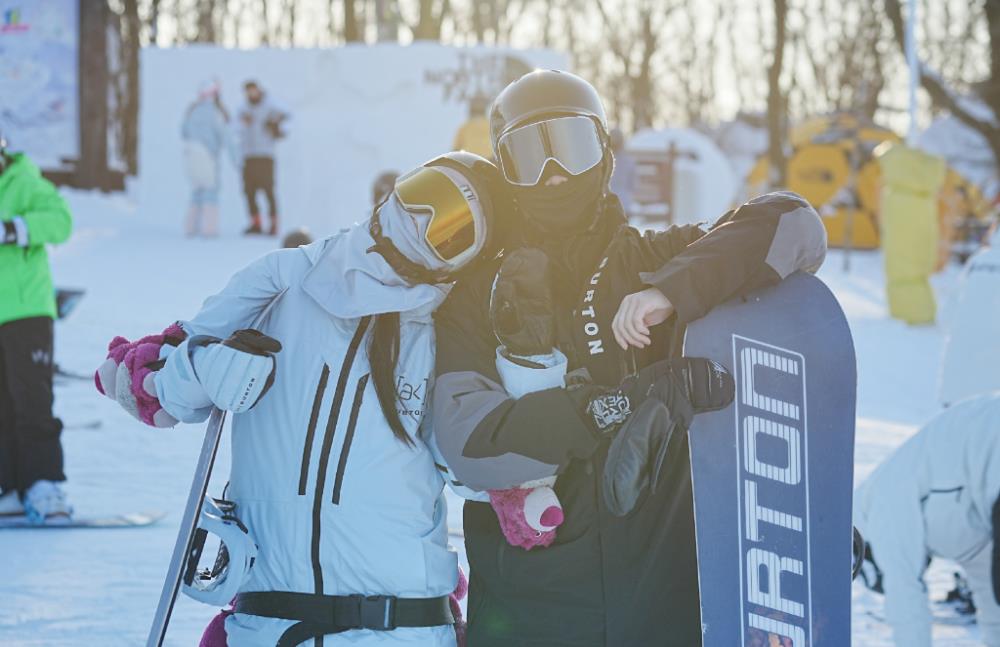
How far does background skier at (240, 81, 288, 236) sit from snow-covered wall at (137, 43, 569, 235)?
1.01ft

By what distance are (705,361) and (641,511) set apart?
0.35 m

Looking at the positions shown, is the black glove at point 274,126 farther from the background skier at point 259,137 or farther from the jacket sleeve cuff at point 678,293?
the jacket sleeve cuff at point 678,293

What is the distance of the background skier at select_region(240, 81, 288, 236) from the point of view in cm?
1575

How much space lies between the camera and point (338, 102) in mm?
16453

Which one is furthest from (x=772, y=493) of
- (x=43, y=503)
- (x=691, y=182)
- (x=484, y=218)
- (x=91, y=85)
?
(x=91, y=85)

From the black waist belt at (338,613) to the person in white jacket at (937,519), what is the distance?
1.49 m

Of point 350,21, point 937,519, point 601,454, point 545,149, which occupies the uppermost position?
point 350,21

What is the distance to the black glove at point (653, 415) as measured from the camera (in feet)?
7.39

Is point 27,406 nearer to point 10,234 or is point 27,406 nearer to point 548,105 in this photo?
point 10,234

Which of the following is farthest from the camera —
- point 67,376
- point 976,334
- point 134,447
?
point 67,376

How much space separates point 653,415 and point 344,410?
60 cm

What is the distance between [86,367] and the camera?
30.5ft

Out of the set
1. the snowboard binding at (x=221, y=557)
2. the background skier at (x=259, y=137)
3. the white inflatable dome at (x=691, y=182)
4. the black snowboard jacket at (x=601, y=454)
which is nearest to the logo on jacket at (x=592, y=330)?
the black snowboard jacket at (x=601, y=454)

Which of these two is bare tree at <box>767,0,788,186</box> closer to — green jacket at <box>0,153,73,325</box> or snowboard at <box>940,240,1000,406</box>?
snowboard at <box>940,240,1000,406</box>
